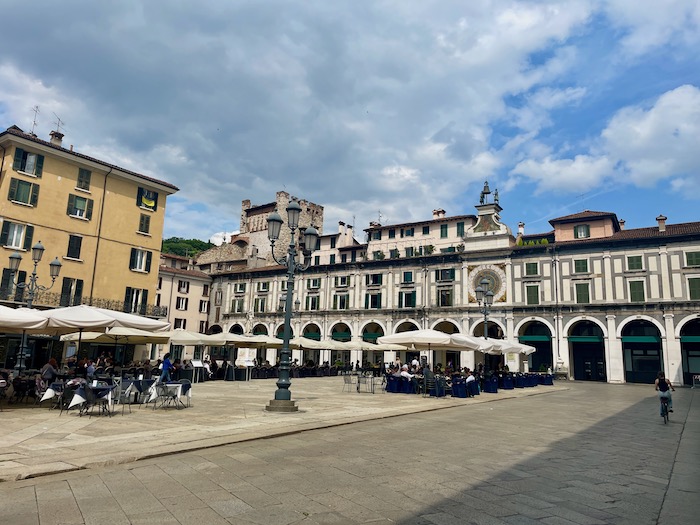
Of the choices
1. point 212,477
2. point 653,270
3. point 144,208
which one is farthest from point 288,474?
point 653,270

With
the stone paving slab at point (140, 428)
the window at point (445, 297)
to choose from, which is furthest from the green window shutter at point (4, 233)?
the window at point (445, 297)

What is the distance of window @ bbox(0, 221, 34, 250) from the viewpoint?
30.8 m

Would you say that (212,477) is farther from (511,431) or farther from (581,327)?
(581,327)

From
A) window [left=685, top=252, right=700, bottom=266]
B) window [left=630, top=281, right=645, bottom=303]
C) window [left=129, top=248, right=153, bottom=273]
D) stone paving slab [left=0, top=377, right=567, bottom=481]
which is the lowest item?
stone paving slab [left=0, top=377, right=567, bottom=481]

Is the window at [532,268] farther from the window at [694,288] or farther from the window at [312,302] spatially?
the window at [312,302]

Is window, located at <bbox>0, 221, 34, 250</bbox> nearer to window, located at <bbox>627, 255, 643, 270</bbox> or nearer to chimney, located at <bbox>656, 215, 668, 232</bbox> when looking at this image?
window, located at <bbox>627, 255, 643, 270</bbox>

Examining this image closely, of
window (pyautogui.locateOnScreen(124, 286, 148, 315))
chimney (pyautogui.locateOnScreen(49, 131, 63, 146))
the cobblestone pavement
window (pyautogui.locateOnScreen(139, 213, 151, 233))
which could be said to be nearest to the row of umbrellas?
the cobblestone pavement

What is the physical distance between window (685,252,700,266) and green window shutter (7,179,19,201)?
48.0 m

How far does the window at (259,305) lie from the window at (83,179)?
28328 millimetres

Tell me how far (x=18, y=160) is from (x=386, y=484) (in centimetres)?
Answer: 3458

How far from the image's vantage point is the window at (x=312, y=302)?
56969mm

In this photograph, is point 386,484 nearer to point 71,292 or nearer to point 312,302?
point 71,292

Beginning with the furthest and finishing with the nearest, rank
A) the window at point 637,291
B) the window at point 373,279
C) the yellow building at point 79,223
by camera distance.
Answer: the window at point 373,279
the window at point 637,291
the yellow building at point 79,223

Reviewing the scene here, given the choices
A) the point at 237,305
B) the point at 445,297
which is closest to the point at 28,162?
the point at 237,305
